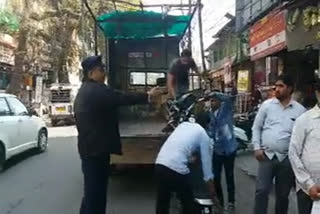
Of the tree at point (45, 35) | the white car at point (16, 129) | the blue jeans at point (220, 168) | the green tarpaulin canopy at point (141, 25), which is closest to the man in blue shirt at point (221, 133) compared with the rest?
the blue jeans at point (220, 168)

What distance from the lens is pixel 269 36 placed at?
12203 mm

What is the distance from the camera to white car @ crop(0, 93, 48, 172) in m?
11.8

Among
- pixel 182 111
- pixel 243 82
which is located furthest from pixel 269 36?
pixel 182 111

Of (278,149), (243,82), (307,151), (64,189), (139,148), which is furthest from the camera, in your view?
(243,82)

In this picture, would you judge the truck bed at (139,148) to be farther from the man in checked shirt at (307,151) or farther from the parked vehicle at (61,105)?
the parked vehicle at (61,105)

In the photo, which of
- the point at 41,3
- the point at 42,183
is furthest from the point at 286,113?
the point at 41,3

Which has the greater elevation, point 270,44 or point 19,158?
point 270,44

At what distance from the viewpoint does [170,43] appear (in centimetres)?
1213

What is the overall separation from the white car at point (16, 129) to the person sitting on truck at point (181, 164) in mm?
7660

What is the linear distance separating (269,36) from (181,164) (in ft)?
27.0

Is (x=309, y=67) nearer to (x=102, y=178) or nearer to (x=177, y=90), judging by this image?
(x=177, y=90)

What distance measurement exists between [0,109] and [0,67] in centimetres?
1991

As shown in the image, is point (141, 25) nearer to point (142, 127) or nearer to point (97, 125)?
point (142, 127)

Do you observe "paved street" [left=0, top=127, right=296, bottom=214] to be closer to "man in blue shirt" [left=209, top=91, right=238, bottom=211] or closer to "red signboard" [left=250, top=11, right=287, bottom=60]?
"man in blue shirt" [left=209, top=91, right=238, bottom=211]
